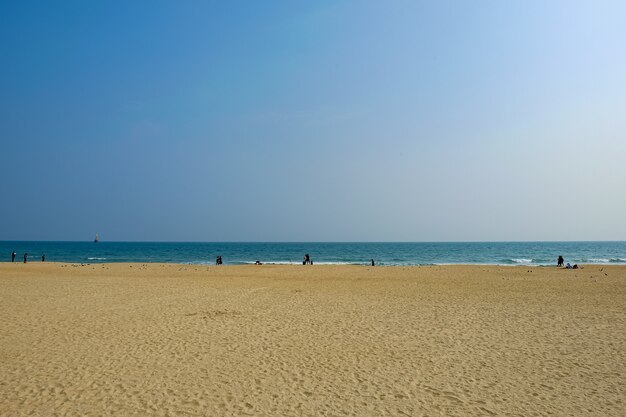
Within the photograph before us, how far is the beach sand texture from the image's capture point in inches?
298

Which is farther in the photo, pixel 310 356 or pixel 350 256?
pixel 350 256

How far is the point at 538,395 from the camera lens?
8.02m

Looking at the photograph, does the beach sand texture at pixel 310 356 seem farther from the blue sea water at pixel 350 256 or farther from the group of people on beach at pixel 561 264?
the blue sea water at pixel 350 256

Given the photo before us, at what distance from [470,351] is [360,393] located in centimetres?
436

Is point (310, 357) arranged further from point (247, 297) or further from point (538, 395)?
point (247, 297)

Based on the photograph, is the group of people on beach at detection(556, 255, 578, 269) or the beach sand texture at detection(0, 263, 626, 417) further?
the group of people on beach at detection(556, 255, 578, 269)

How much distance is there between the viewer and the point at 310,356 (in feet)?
34.1

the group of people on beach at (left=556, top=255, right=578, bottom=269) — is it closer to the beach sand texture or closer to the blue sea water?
the blue sea water

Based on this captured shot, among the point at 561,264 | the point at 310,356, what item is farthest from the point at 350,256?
the point at 310,356

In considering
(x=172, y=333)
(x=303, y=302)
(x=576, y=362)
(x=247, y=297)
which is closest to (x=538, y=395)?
(x=576, y=362)

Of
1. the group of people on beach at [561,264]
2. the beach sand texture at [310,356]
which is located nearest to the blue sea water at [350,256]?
the group of people on beach at [561,264]

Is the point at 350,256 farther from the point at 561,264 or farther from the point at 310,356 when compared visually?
the point at 310,356

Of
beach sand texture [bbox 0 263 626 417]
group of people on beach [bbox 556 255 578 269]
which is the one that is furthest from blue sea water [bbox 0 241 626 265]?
beach sand texture [bbox 0 263 626 417]

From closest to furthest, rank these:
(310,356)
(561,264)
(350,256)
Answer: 1. (310,356)
2. (561,264)
3. (350,256)
